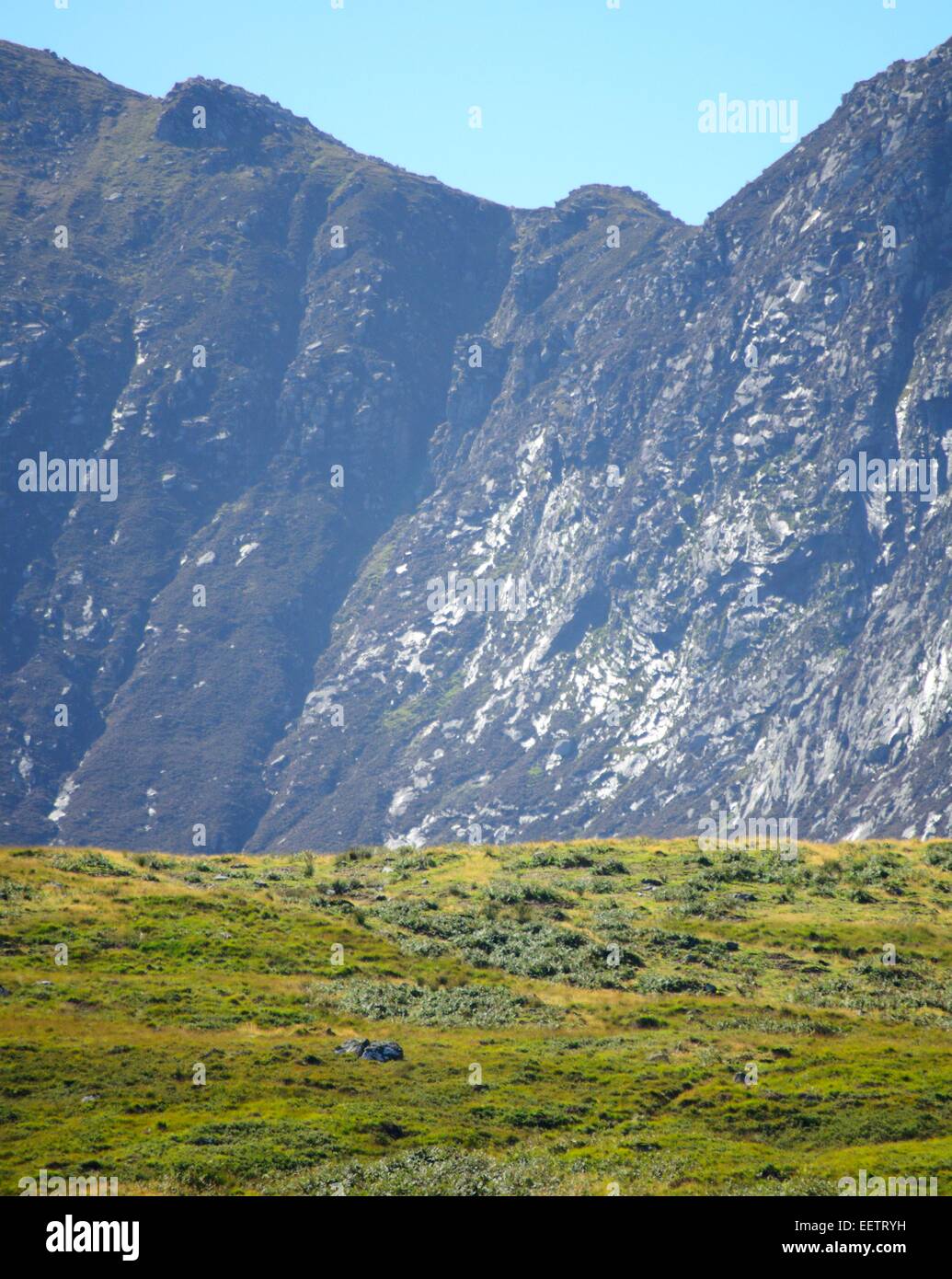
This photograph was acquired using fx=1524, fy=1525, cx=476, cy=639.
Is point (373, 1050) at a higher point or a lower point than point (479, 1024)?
higher

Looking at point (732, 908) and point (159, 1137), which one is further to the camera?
point (732, 908)

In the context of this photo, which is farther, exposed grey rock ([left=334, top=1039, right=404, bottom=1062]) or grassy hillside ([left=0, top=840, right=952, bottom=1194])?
exposed grey rock ([left=334, top=1039, right=404, bottom=1062])

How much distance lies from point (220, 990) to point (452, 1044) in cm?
927

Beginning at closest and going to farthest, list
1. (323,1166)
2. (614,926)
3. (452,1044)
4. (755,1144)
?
1. (323,1166)
2. (755,1144)
3. (452,1044)
4. (614,926)

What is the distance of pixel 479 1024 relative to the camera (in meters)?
54.3

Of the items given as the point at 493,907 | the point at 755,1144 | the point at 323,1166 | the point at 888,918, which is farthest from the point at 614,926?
the point at 323,1166

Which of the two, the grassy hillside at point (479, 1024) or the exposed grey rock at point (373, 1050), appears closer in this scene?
the grassy hillside at point (479, 1024)

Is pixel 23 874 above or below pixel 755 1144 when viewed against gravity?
above

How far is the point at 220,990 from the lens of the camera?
180 feet

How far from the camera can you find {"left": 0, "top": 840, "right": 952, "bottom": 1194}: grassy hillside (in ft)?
130

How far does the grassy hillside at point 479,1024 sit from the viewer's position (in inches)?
1565

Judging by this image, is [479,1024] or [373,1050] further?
[479,1024]
